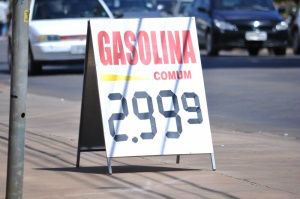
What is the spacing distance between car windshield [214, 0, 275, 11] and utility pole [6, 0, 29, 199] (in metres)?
20.8

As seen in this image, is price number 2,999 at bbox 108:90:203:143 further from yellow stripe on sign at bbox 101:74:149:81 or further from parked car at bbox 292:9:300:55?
parked car at bbox 292:9:300:55

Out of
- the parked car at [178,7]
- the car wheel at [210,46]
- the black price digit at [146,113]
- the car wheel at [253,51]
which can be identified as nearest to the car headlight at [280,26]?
the car wheel at [210,46]

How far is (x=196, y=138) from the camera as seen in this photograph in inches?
329

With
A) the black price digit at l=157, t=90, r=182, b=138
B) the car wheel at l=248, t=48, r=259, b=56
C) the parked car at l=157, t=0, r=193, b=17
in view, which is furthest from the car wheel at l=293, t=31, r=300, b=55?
the black price digit at l=157, t=90, r=182, b=138

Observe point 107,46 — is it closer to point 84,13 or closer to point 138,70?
point 138,70

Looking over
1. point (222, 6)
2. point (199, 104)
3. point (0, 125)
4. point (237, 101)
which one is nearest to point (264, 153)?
point (199, 104)

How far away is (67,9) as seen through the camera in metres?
20.6

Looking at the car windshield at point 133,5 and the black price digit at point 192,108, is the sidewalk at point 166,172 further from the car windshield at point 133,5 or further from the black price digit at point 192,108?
the car windshield at point 133,5

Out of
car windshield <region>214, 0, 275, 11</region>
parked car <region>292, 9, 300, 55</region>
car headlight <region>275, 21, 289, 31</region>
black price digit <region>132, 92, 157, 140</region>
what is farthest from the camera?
parked car <region>292, 9, 300, 55</region>

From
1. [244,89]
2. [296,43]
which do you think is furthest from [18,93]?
[296,43]

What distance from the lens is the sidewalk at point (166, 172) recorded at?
7234 millimetres

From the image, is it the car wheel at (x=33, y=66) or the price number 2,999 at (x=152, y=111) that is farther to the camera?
the car wheel at (x=33, y=66)

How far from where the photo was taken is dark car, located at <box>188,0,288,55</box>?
25.9 metres

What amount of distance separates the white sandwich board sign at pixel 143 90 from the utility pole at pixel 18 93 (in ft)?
6.10
